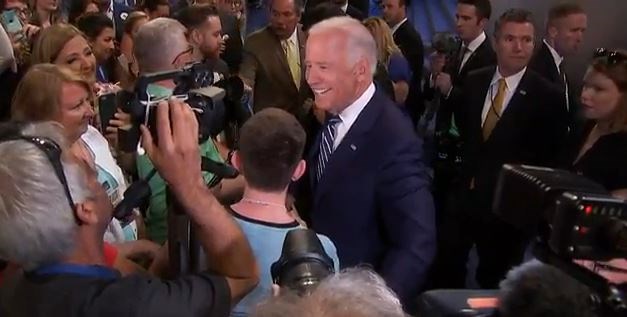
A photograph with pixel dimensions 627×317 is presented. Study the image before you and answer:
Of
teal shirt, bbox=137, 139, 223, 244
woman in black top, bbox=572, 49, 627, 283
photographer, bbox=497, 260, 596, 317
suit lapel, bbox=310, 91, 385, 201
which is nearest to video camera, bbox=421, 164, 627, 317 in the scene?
photographer, bbox=497, 260, 596, 317

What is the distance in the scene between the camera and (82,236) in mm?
1582

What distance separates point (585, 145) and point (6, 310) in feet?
7.70

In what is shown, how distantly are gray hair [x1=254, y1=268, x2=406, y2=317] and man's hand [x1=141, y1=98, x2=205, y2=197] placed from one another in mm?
424

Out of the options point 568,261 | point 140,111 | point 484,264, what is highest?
point 140,111

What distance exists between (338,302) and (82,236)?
0.67m

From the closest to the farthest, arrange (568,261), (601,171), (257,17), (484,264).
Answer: (568,261) → (601,171) → (484,264) → (257,17)

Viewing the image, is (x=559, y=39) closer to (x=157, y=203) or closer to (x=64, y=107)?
(x=157, y=203)

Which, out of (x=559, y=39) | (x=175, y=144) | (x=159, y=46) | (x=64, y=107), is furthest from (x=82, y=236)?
(x=559, y=39)

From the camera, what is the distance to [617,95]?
121 inches

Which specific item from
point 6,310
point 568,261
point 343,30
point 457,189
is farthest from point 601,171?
point 6,310

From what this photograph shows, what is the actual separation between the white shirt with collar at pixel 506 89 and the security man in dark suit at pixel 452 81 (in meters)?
0.25

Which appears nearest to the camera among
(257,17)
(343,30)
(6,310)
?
(6,310)

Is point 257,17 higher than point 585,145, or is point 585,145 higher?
point 585,145

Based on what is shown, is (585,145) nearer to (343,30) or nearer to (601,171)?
(601,171)
